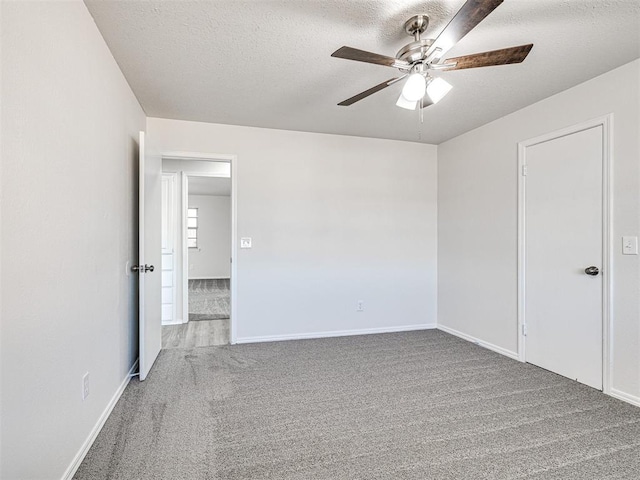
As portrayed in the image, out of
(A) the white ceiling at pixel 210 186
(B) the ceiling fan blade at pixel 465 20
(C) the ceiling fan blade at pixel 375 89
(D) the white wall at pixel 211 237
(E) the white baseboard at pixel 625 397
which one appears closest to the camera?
(B) the ceiling fan blade at pixel 465 20

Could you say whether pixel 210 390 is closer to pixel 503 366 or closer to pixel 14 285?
pixel 14 285

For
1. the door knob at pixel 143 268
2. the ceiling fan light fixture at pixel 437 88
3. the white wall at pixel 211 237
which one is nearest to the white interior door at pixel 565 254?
the ceiling fan light fixture at pixel 437 88

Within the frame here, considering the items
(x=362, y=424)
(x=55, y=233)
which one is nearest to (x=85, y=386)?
(x=55, y=233)

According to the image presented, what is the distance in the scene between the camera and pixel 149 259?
2895mm

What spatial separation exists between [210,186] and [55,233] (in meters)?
6.65

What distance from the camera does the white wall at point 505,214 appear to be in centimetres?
238

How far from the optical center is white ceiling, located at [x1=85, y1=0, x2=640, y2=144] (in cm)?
183

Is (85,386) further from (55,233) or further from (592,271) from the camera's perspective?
(592,271)

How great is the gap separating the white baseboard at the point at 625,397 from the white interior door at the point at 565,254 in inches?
4.7

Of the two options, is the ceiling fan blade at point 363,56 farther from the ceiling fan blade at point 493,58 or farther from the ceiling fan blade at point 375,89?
the ceiling fan blade at point 493,58

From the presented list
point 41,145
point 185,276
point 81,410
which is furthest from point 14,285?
point 185,276

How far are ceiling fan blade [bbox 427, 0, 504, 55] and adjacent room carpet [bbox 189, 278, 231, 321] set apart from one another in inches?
176

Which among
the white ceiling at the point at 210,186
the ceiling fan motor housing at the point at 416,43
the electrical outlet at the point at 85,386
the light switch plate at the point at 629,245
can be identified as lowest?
the electrical outlet at the point at 85,386

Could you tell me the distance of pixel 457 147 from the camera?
13.4ft
